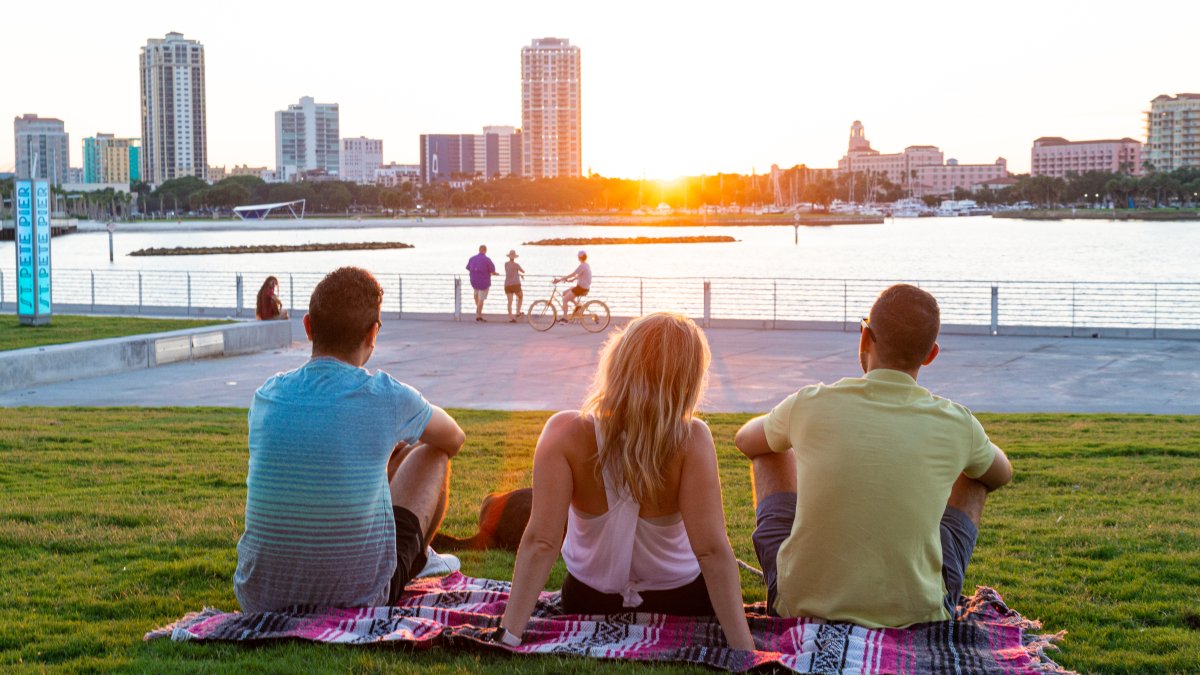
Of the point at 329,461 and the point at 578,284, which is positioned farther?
the point at 578,284

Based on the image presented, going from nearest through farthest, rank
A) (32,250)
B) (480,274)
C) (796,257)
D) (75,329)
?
(75,329), (32,250), (480,274), (796,257)

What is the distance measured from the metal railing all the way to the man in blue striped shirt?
17.0m

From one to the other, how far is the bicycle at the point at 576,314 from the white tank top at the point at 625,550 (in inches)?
735

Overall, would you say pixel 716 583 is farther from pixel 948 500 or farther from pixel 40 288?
pixel 40 288

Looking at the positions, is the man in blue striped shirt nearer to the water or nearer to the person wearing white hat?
the person wearing white hat

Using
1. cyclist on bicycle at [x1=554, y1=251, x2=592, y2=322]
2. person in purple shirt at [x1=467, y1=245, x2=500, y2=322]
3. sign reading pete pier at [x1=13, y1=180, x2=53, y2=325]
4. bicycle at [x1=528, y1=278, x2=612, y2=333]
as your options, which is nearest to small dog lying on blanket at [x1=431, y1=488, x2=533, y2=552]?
sign reading pete pier at [x1=13, y1=180, x2=53, y2=325]

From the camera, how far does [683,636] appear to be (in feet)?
13.5

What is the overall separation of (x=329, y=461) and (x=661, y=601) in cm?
123

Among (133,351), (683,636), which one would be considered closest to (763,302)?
(133,351)

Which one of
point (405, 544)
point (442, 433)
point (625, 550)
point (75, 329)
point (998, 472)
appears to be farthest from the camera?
point (75, 329)

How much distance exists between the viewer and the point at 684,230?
162000 millimetres

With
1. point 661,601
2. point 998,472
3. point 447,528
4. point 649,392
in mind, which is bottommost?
point 447,528

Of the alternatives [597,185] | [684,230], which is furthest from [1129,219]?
[597,185]

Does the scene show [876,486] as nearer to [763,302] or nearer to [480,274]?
[480,274]
